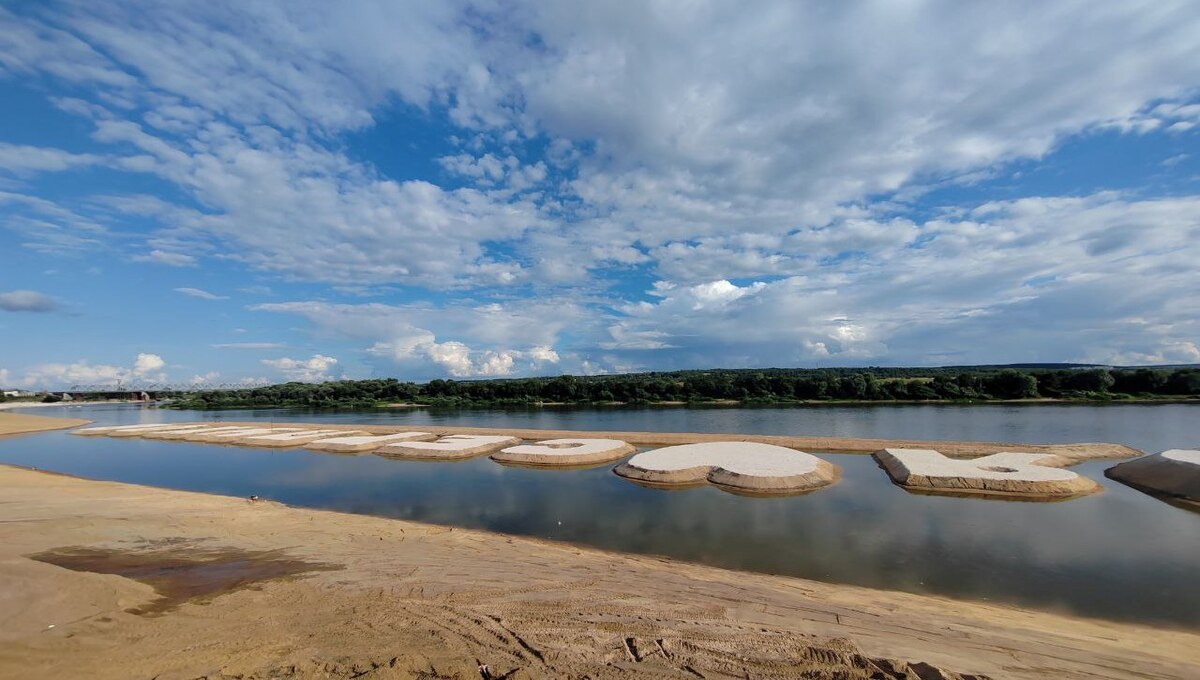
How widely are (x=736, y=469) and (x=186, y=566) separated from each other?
67.9 ft

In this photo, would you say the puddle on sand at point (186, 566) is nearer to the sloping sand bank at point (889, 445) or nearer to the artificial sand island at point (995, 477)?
the artificial sand island at point (995, 477)

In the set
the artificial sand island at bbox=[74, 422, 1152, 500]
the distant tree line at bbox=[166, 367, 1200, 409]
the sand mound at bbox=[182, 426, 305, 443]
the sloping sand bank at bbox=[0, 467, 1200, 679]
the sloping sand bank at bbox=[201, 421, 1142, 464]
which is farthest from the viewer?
the distant tree line at bbox=[166, 367, 1200, 409]

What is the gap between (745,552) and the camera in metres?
15.4

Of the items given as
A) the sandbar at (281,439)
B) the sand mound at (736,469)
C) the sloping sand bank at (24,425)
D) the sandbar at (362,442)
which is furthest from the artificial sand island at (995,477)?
the sloping sand bank at (24,425)

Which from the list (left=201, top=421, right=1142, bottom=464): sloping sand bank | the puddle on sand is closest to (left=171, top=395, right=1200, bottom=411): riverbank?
(left=201, top=421, right=1142, bottom=464): sloping sand bank

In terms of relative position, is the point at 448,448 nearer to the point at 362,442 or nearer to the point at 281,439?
the point at 362,442

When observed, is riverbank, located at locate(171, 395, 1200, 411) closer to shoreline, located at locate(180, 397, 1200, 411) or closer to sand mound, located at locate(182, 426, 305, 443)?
shoreline, located at locate(180, 397, 1200, 411)

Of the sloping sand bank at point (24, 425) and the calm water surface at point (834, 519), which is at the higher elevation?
the sloping sand bank at point (24, 425)

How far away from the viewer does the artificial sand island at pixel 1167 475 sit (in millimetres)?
20594

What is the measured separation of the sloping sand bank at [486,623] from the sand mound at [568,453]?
55.7ft

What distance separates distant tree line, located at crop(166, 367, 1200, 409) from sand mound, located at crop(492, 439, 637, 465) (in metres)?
48.3

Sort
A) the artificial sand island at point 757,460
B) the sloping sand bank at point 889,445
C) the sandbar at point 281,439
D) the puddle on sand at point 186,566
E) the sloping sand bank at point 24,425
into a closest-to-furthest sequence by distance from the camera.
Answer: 1. the puddle on sand at point 186,566
2. the artificial sand island at point 757,460
3. the sloping sand bank at point 889,445
4. the sandbar at point 281,439
5. the sloping sand bank at point 24,425

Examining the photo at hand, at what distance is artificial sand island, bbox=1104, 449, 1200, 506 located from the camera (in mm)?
20594

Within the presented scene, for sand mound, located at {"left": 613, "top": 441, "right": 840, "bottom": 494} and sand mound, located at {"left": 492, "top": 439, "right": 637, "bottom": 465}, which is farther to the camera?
sand mound, located at {"left": 492, "top": 439, "right": 637, "bottom": 465}
